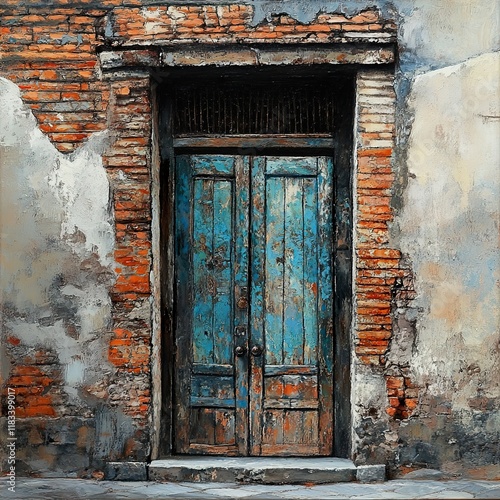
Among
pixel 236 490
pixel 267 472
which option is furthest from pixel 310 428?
pixel 236 490

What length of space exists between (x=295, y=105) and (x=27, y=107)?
1.96 m

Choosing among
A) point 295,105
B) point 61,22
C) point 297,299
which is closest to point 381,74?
point 295,105

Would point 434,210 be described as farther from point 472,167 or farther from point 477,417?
point 477,417

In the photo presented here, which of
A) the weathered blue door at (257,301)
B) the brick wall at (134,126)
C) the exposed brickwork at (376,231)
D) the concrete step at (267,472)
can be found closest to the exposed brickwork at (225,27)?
the brick wall at (134,126)

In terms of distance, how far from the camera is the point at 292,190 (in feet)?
20.6

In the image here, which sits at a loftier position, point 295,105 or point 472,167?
point 295,105

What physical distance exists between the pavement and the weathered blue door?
20.3 inches

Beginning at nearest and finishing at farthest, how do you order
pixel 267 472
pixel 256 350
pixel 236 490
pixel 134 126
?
pixel 236 490 < pixel 267 472 < pixel 134 126 < pixel 256 350

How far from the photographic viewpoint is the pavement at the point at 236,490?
5508mm

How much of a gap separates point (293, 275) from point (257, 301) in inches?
13.0

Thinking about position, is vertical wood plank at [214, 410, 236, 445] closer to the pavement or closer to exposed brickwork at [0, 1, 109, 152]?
the pavement

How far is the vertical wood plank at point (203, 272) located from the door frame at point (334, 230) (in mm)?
176

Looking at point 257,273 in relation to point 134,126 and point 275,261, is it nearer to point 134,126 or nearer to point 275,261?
point 275,261

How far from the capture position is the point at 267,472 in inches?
232
